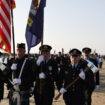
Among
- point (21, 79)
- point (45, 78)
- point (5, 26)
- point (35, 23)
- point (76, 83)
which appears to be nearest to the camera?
point (76, 83)

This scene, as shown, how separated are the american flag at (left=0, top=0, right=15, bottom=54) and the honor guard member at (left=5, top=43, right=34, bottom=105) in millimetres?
541

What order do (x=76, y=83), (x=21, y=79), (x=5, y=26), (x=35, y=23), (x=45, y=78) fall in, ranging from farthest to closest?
(x=35, y=23), (x=5, y=26), (x=45, y=78), (x=21, y=79), (x=76, y=83)

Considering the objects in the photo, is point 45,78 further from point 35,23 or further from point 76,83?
point 35,23

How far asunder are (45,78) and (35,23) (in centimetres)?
161

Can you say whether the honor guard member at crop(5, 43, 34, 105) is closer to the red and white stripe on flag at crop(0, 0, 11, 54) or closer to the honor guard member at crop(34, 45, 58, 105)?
the honor guard member at crop(34, 45, 58, 105)

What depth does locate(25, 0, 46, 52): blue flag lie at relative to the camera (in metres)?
5.89

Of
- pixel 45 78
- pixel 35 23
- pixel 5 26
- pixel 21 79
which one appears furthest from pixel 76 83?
pixel 5 26

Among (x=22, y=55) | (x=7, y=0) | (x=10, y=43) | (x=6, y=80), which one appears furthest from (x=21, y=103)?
(x=7, y=0)

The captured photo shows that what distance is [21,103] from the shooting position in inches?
197

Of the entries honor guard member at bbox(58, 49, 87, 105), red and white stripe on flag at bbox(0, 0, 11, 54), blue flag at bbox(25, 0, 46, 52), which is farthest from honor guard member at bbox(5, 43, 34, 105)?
honor guard member at bbox(58, 49, 87, 105)

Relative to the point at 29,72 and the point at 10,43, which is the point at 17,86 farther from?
the point at 10,43

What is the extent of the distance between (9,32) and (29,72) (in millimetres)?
1298

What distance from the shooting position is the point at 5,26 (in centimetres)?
574

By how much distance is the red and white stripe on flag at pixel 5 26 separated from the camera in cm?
570
